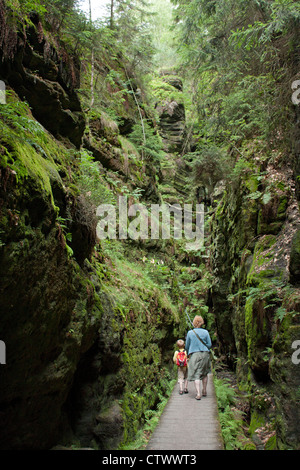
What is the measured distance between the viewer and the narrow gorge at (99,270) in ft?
12.3

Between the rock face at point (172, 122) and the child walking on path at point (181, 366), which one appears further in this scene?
the rock face at point (172, 122)

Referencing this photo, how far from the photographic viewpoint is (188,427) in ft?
19.0

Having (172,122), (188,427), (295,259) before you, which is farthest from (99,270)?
(172,122)

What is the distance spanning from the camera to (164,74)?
1204 inches

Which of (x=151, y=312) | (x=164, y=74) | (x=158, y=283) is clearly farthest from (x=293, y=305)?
(x=164, y=74)

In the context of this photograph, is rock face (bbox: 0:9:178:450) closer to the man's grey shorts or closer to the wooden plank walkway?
the wooden plank walkway

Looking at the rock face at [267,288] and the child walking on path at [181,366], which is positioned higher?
the rock face at [267,288]

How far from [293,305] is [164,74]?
30.9 m

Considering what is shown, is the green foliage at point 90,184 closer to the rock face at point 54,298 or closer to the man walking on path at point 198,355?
the rock face at point 54,298

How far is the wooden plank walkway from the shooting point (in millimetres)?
5062

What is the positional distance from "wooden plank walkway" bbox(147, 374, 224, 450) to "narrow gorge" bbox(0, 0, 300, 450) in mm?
789

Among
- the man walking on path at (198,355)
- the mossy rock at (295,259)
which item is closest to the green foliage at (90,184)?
the man walking on path at (198,355)

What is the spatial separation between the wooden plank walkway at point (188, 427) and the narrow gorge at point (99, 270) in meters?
0.79

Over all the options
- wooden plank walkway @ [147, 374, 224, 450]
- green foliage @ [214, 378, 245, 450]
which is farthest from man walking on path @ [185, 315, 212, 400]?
green foliage @ [214, 378, 245, 450]
